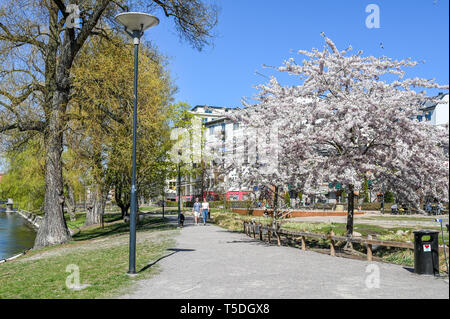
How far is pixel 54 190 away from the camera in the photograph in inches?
815

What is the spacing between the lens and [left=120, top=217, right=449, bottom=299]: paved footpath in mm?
7828

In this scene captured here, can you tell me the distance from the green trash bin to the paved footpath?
0.23 meters

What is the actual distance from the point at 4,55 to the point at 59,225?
8.13m

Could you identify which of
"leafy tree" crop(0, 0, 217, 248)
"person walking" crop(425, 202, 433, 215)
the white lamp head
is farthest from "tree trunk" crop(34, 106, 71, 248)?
"person walking" crop(425, 202, 433, 215)

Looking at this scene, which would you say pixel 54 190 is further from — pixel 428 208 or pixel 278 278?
pixel 428 208

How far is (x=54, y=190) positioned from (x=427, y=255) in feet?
54.7

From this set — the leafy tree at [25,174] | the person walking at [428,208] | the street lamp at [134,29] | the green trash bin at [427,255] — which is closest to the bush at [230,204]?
the leafy tree at [25,174]

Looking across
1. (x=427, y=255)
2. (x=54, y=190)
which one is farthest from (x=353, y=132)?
(x=54, y=190)

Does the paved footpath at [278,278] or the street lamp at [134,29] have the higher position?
the street lamp at [134,29]

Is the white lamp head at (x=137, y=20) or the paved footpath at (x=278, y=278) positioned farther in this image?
the white lamp head at (x=137, y=20)

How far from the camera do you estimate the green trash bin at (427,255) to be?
944cm

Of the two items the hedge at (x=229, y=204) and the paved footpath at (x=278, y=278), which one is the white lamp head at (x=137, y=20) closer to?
the paved footpath at (x=278, y=278)

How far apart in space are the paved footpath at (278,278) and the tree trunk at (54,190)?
370 inches
